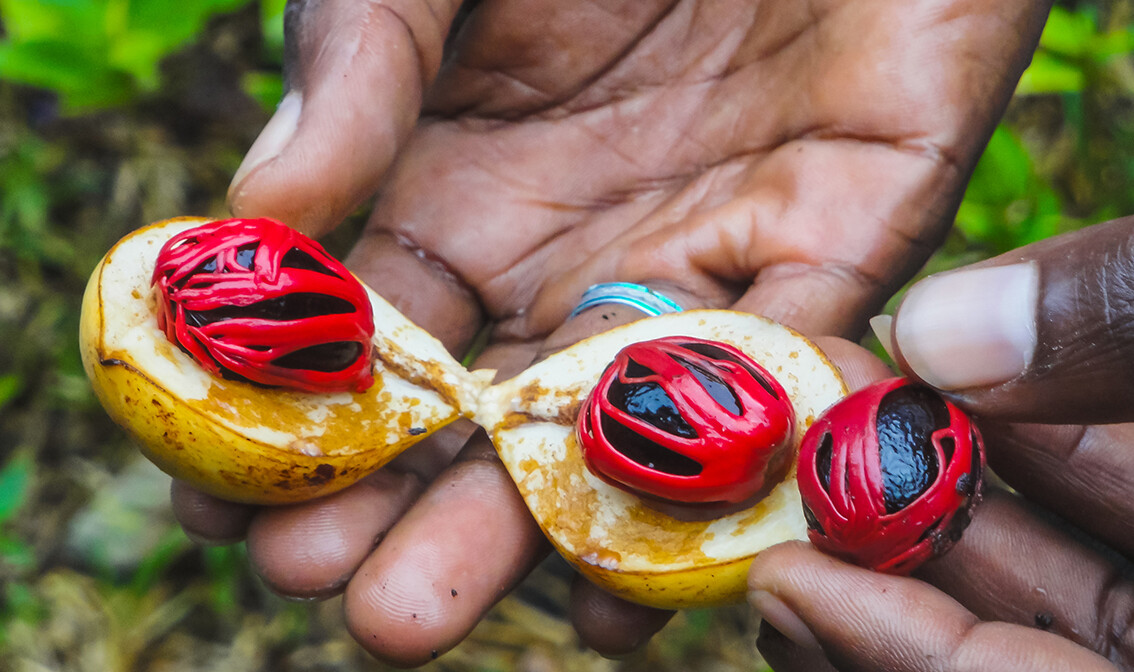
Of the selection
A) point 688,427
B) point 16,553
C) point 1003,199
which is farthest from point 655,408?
point 1003,199

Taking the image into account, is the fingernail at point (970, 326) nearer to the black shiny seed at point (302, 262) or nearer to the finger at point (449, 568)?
the finger at point (449, 568)

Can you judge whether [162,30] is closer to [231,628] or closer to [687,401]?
[231,628]

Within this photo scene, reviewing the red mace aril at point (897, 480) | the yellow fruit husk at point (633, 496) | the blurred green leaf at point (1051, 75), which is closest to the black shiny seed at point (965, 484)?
the red mace aril at point (897, 480)

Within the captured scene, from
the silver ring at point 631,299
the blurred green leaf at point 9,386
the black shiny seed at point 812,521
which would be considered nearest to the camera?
the black shiny seed at point 812,521

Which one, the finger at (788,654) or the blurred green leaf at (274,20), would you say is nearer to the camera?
the finger at (788,654)

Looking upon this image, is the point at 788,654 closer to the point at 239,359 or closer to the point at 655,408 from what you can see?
the point at 655,408

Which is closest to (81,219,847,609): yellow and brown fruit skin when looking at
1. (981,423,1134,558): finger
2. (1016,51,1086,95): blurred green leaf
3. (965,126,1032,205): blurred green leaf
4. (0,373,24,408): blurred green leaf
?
(981,423,1134,558): finger
